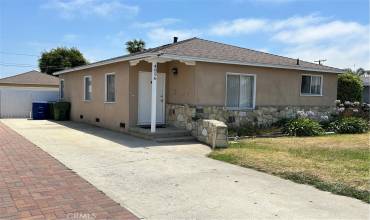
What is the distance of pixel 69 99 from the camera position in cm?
2102

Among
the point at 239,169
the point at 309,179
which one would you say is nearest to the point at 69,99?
the point at 239,169

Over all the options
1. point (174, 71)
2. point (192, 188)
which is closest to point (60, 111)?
point (174, 71)

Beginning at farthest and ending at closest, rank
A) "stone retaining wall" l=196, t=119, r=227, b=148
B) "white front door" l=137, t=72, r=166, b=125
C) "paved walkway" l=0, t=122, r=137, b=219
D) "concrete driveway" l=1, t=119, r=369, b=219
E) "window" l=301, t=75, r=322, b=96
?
1. "window" l=301, t=75, r=322, b=96
2. "white front door" l=137, t=72, r=166, b=125
3. "stone retaining wall" l=196, t=119, r=227, b=148
4. "concrete driveway" l=1, t=119, r=369, b=219
5. "paved walkway" l=0, t=122, r=137, b=219

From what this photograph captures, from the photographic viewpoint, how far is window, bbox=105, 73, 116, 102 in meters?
15.4

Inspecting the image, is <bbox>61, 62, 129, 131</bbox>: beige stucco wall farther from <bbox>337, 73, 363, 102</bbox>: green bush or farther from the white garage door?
<bbox>337, 73, 363, 102</bbox>: green bush

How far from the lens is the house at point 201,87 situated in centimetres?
1289

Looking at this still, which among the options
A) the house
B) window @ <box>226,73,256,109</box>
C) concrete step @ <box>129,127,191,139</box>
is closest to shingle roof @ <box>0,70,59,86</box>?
the house

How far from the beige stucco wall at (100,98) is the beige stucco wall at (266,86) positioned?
9.47ft

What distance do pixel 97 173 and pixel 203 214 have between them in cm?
297

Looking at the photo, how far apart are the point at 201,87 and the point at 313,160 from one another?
5.32m

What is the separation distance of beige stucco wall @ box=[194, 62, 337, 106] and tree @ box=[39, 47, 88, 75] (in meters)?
34.1

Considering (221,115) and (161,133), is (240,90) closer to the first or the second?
(221,115)

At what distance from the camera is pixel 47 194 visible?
5637 mm

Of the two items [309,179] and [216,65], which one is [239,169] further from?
[216,65]
